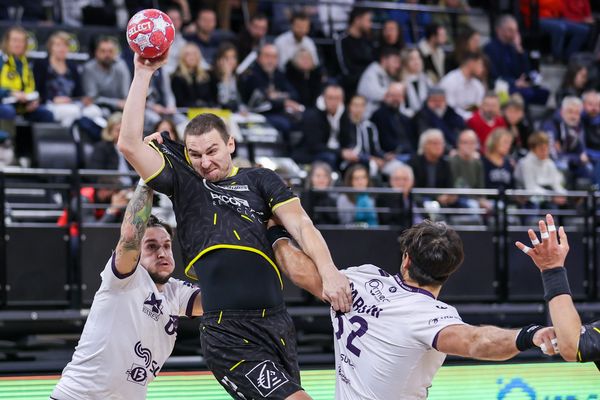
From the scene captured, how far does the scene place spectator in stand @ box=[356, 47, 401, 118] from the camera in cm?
1467

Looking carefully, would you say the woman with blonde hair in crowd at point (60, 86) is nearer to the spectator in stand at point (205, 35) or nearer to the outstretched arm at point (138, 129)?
the spectator in stand at point (205, 35)

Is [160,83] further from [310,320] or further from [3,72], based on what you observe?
[310,320]

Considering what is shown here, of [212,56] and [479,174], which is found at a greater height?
[212,56]

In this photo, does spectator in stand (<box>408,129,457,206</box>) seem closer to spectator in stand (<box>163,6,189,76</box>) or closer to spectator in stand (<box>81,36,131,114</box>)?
spectator in stand (<box>163,6,189,76</box>)

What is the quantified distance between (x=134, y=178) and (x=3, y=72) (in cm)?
250

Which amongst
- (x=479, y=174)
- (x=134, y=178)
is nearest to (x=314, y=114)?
(x=479, y=174)

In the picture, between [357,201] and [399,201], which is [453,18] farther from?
[399,201]

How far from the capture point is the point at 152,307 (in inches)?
246

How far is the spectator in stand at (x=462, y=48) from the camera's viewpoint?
1636 cm

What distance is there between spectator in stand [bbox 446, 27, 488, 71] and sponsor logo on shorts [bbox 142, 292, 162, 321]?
1078cm

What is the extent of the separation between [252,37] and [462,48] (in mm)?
3463

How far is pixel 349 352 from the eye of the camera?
205 inches

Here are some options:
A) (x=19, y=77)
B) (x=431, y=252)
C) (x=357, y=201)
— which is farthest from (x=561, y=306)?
(x=19, y=77)

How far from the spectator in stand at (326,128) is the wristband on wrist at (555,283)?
26.7ft
